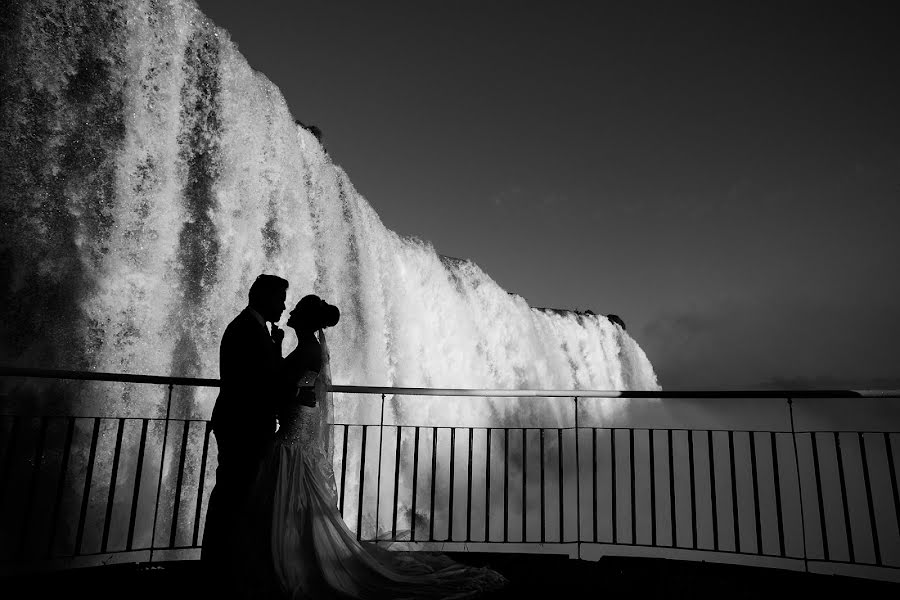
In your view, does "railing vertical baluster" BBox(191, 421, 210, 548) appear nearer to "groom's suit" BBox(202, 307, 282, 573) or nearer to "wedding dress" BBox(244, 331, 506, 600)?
"wedding dress" BBox(244, 331, 506, 600)

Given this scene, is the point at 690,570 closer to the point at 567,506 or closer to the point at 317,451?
the point at 317,451

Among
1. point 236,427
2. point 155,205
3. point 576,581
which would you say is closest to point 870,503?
point 576,581

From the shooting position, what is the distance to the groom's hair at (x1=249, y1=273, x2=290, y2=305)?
12.0 ft

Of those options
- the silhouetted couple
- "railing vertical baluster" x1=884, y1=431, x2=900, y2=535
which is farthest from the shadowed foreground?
"railing vertical baluster" x1=884, y1=431, x2=900, y2=535

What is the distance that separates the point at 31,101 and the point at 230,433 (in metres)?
7.51

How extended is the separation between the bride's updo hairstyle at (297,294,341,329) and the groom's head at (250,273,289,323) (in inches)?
10.4

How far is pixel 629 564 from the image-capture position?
4848 mm

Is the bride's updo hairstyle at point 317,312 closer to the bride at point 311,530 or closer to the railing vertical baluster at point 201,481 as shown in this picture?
the bride at point 311,530

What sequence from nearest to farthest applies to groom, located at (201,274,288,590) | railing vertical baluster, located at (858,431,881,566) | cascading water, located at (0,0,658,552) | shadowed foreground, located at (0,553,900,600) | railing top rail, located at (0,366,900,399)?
groom, located at (201,274,288,590), shadowed foreground, located at (0,553,900,600), railing vertical baluster, located at (858,431,881,566), railing top rail, located at (0,366,900,399), cascading water, located at (0,0,658,552)

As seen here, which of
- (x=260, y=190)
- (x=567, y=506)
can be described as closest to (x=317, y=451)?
(x=260, y=190)

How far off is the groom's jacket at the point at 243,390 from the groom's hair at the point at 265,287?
19 centimetres

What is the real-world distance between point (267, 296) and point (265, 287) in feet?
0.19

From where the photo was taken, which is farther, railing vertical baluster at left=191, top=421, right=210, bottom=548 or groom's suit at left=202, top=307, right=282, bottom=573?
railing vertical baluster at left=191, top=421, right=210, bottom=548

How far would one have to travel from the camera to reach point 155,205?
31.4ft
